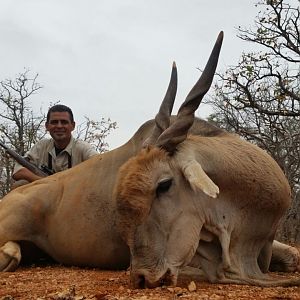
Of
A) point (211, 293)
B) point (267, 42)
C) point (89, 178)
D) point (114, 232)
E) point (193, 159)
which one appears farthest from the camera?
point (267, 42)

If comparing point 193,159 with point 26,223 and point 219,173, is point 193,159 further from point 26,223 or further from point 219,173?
point 26,223

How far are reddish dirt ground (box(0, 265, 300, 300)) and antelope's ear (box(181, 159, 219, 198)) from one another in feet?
1.47

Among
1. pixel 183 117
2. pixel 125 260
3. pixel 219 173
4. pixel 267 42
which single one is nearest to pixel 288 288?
pixel 219 173

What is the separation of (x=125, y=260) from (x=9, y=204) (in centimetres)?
105

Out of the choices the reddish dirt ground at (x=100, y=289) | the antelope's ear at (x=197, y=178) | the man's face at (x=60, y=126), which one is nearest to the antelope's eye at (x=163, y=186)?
the antelope's ear at (x=197, y=178)

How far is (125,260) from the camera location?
3.77m

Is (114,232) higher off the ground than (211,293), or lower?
higher

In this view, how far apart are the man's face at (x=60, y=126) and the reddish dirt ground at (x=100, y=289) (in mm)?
2113

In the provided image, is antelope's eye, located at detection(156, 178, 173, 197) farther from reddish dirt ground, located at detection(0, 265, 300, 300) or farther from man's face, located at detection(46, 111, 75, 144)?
man's face, located at detection(46, 111, 75, 144)

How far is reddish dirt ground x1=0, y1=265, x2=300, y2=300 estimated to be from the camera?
2.42 meters

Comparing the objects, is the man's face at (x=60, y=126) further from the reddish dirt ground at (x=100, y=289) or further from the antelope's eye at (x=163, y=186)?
the antelope's eye at (x=163, y=186)

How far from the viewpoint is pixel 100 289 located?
110 inches

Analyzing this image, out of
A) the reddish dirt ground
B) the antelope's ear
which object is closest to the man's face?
the reddish dirt ground

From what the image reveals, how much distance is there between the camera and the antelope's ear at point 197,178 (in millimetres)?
2629
